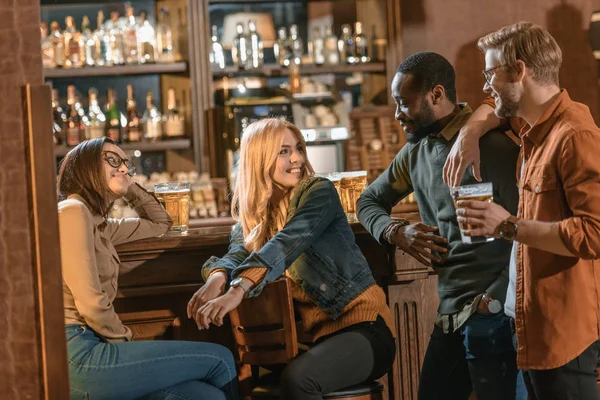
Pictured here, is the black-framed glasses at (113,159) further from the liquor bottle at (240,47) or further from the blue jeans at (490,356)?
the liquor bottle at (240,47)

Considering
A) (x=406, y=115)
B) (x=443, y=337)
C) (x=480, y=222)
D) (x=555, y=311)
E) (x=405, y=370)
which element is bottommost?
(x=405, y=370)

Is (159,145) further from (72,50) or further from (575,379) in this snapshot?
(575,379)

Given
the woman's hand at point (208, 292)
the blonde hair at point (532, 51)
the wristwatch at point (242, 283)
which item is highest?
the blonde hair at point (532, 51)

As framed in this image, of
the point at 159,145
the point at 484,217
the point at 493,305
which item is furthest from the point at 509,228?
the point at 159,145

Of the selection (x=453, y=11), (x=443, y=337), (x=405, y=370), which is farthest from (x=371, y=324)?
(x=453, y=11)

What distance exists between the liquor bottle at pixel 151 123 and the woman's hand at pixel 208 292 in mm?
3024

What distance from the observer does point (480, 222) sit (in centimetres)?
168

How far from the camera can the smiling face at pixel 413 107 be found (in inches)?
90.0

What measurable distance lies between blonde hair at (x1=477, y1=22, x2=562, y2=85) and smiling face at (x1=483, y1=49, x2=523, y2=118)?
2cm

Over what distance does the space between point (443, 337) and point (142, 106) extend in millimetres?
3560

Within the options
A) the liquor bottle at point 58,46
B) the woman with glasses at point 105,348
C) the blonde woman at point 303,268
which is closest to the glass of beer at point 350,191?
the blonde woman at point 303,268

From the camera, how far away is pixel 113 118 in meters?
5.21

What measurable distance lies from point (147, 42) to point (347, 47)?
126cm

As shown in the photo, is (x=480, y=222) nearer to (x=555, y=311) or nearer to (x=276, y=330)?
(x=555, y=311)
